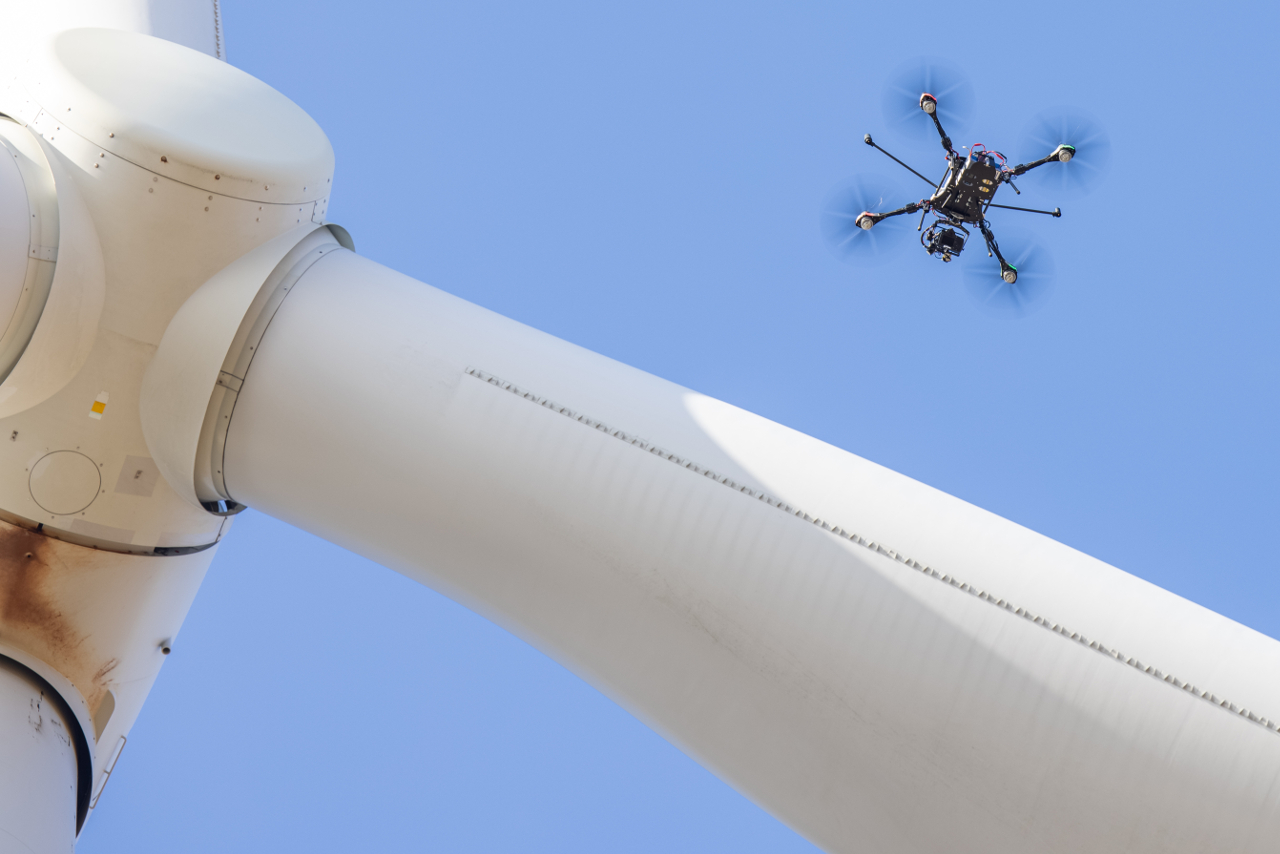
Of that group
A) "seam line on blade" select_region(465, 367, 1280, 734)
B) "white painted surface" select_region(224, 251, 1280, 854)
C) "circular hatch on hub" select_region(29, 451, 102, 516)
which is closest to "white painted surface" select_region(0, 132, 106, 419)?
"circular hatch on hub" select_region(29, 451, 102, 516)

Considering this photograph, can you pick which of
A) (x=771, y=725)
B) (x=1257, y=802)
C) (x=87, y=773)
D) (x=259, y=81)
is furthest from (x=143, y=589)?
(x=1257, y=802)

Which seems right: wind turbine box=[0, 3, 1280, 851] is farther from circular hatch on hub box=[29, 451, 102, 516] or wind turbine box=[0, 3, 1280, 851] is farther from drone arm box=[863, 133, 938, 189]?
drone arm box=[863, 133, 938, 189]

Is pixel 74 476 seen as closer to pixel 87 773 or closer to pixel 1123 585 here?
A: pixel 87 773

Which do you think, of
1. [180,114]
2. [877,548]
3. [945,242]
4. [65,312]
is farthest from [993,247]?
[65,312]

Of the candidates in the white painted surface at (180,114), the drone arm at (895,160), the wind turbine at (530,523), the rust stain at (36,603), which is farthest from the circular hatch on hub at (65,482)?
the drone arm at (895,160)

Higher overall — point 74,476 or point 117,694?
point 74,476

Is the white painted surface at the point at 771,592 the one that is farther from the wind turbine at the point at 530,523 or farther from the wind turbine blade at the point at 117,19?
the wind turbine blade at the point at 117,19

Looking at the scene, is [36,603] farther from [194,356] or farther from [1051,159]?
[1051,159]
